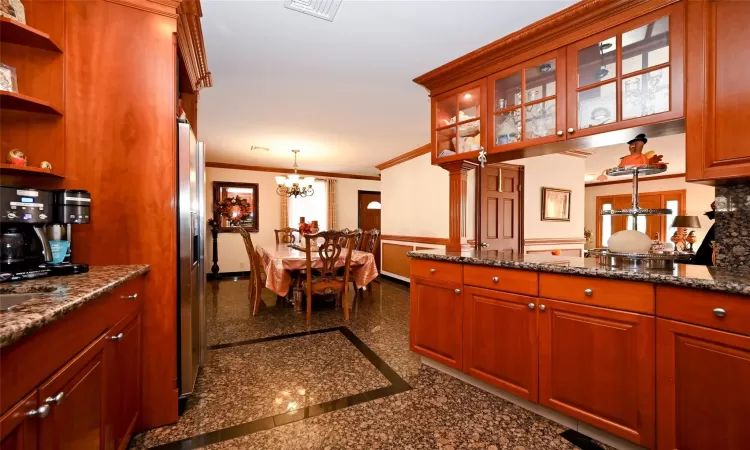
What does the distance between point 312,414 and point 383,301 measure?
8.79 feet

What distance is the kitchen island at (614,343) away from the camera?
124 centimetres

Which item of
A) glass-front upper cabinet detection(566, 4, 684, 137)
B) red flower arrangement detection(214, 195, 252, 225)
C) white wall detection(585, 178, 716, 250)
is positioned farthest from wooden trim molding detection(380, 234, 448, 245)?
white wall detection(585, 178, 716, 250)

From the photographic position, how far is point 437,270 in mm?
2301

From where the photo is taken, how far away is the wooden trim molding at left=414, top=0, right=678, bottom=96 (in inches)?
69.0

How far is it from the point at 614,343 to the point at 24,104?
2866 millimetres

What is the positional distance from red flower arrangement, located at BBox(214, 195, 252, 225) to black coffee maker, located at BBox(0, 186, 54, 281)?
4.94 m

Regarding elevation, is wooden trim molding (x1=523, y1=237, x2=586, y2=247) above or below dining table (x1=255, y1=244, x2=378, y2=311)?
above

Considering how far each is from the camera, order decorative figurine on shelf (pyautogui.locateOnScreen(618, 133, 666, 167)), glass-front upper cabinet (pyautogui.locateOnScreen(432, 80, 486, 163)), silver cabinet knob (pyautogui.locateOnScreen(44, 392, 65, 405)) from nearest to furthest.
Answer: silver cabinet knob (pyautogui.locateOnScreen(44, 392, 65, 405)), decorative figurine on shelf (pyautogui.locateOnScreen(618, 133, 666, 167)), glass-front upper cabinet (pyautogui.locateOnScreen(432, 80, 486, 163))

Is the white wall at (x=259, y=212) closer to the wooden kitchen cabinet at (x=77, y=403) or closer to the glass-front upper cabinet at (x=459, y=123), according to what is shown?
the glass-front upper cabinet at (x=459, y=123)

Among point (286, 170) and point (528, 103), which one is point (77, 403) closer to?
point (528, 103)

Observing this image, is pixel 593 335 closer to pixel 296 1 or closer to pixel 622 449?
pixel 622 449

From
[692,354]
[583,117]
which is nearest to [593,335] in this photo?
[692,354]

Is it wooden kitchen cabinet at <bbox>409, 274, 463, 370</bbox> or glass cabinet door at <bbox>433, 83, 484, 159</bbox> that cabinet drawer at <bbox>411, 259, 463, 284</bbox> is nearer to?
wooden kitchen cabinet at <bbox>409, 274, 463, 370</bbox>

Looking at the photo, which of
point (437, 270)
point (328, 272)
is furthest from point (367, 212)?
point (437, 270)
